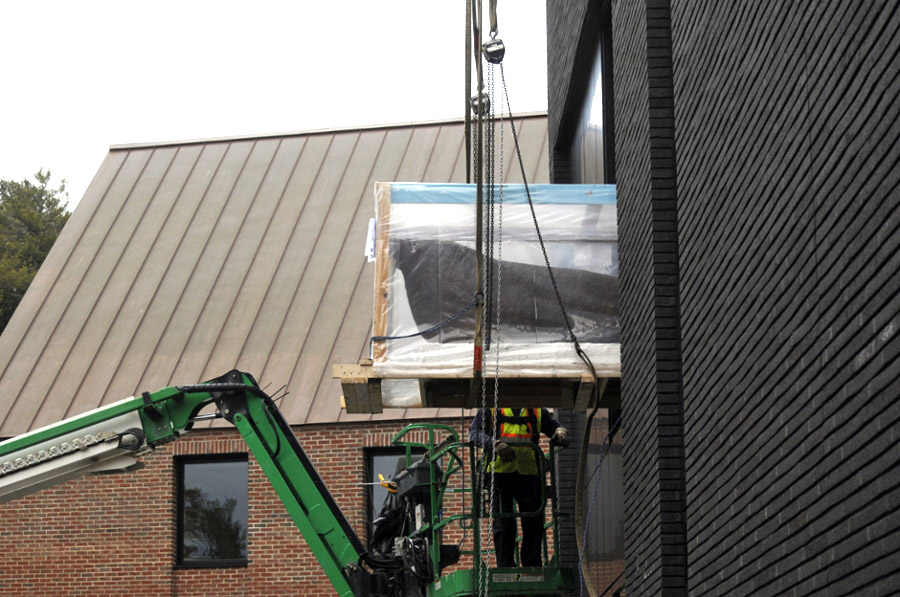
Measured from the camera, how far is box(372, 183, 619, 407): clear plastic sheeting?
1038 cm

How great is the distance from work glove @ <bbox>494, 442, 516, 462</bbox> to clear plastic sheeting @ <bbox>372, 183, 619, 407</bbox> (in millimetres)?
889

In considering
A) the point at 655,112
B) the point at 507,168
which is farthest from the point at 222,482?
the point at 655,112

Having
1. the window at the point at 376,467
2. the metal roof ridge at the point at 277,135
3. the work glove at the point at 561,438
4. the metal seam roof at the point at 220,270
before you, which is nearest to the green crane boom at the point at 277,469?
the work glove at the point at 561,438

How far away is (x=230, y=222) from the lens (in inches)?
1043

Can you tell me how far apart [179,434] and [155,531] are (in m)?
10.5

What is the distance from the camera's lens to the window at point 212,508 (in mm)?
23141

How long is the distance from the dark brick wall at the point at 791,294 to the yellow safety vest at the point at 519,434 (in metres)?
3.77

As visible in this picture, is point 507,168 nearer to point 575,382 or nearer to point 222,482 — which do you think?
point 222,482

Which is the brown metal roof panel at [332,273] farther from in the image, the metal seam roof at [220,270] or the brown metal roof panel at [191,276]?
the brown metal roof panel at [191,276]

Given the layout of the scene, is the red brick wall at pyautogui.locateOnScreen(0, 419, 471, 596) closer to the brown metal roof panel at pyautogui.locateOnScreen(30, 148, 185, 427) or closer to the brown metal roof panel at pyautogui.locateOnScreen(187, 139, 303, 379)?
the brown metal roof panel at pyautogui.locateOnScreen(187, 139, 303, 379)

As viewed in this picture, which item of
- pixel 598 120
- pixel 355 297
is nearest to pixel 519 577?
pixel 598 120

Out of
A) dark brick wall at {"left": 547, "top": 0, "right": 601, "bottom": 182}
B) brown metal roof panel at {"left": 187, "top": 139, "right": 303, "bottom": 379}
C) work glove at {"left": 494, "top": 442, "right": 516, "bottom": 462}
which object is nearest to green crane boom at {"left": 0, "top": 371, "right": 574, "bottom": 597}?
work glove at {"left": 494, "top": 442, "right": 516, "bottom": 462}

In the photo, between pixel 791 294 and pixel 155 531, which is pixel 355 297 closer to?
pixel 155 531

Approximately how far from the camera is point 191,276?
83.1 feet
